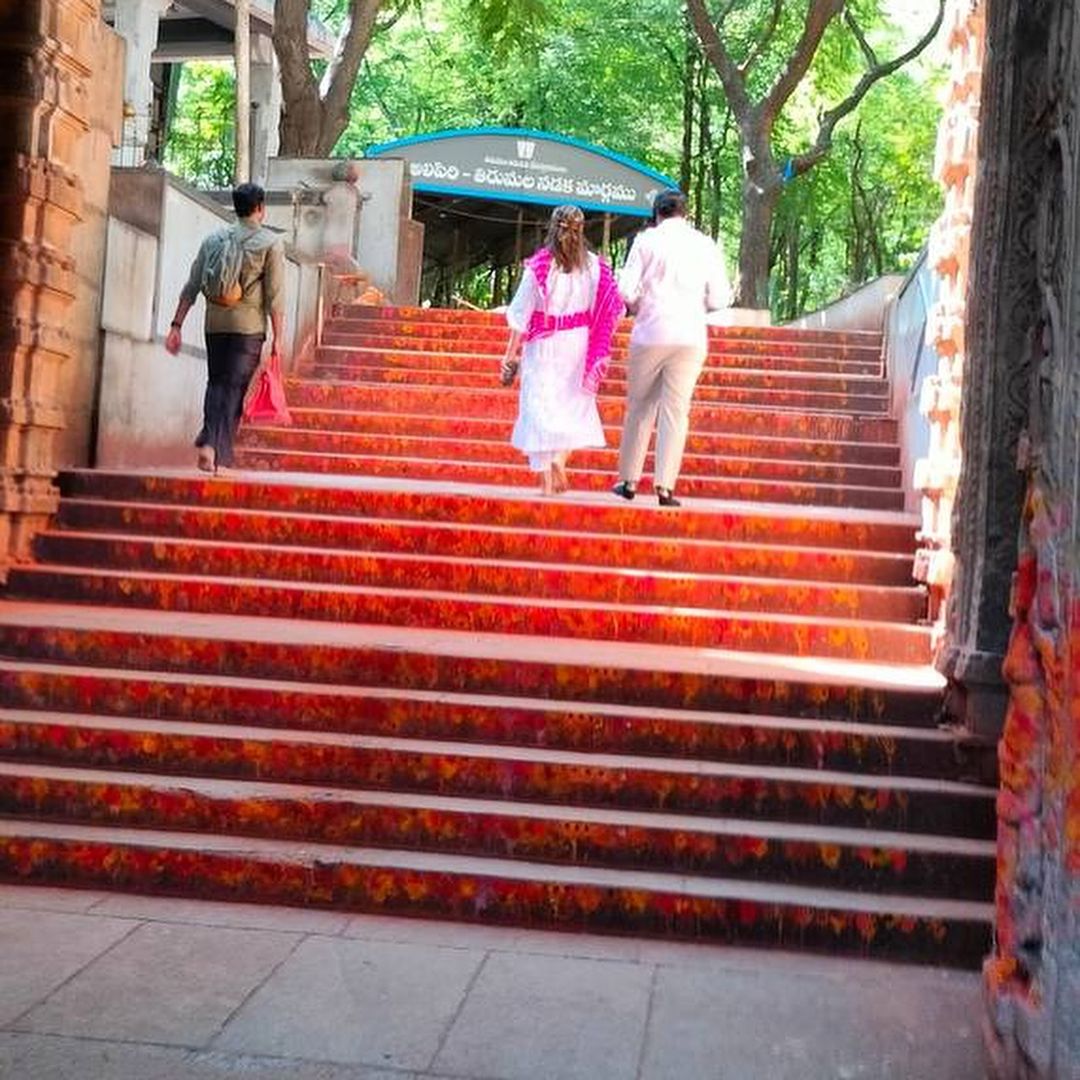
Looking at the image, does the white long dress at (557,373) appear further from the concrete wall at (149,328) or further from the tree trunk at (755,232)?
the tree trunk at (755,232)

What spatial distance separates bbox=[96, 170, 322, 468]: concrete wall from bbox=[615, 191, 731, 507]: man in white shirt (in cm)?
279

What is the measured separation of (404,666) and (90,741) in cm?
121

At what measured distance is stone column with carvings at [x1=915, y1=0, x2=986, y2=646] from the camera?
21.0 feet

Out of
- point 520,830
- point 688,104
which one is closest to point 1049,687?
point 520,830

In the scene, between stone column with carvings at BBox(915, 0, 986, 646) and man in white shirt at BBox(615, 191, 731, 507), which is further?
man in white shirt at BBox(615, 191, 731, 507)

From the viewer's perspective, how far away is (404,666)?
6.08 m

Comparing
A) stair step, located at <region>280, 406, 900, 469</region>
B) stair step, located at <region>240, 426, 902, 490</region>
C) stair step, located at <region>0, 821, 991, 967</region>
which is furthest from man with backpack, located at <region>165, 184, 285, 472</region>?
stair step, located at <region>0, 821, 991, 967</region>

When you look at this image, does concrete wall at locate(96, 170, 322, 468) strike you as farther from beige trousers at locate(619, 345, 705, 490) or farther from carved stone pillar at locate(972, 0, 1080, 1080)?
carved stone pillar at locate(972, 0, 1080, 1080)

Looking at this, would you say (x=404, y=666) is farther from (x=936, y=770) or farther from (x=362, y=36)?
(x=362, y=36)

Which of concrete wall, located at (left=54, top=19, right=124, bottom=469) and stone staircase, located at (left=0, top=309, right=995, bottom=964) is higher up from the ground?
concrete wall, located at (left=54, top=19, right=124, bottom=469)

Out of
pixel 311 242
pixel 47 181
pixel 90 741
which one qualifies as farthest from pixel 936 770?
pixel 311 242

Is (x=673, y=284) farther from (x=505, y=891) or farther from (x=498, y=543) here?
(x=505, y=891)

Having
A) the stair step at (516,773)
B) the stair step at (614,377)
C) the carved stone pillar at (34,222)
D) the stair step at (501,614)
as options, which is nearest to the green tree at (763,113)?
the stair step at (614,377)

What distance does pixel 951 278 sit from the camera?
22.3 feet
